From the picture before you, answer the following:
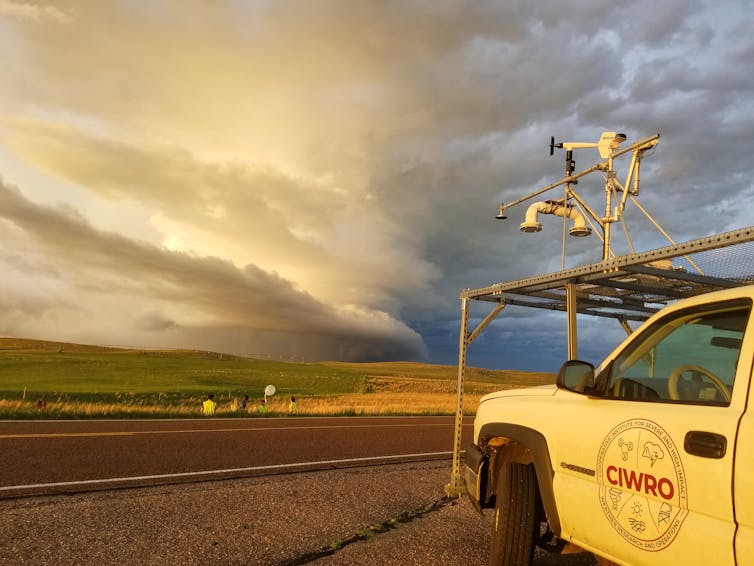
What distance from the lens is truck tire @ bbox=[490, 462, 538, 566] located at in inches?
157

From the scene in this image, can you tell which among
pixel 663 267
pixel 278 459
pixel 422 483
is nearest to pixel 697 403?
pixel 663 267

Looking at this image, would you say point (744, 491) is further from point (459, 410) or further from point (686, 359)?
point (459, 410)

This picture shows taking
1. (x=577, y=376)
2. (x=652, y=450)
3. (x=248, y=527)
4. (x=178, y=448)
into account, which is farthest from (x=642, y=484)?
(x=178, y=448)

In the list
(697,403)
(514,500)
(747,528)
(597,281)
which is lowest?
(514,500)

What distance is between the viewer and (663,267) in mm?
4668

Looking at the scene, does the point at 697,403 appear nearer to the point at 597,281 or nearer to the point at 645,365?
the point at 645,365

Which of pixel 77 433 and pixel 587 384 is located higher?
pixel 587 384

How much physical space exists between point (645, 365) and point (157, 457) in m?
8.84

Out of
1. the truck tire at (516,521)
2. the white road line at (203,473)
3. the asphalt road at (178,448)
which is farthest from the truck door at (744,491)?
the white road line at (203,473)

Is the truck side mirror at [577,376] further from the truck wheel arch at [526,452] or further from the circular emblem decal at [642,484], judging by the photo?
the truck wheel arch at [526,452]

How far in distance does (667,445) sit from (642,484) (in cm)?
28

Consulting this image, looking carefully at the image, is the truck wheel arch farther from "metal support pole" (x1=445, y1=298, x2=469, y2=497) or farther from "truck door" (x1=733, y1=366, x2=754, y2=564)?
"metal support pole" (x1=445, y1=298, x2=469, y2=497)

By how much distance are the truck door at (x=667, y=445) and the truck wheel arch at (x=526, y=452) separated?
144mm

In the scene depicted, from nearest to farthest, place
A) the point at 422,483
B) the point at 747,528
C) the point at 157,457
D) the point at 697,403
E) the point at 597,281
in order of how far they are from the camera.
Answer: the point at 747,528 → the point at 697,403 → the point at 597,281 → the point at 422,483 → the point at 157,457
